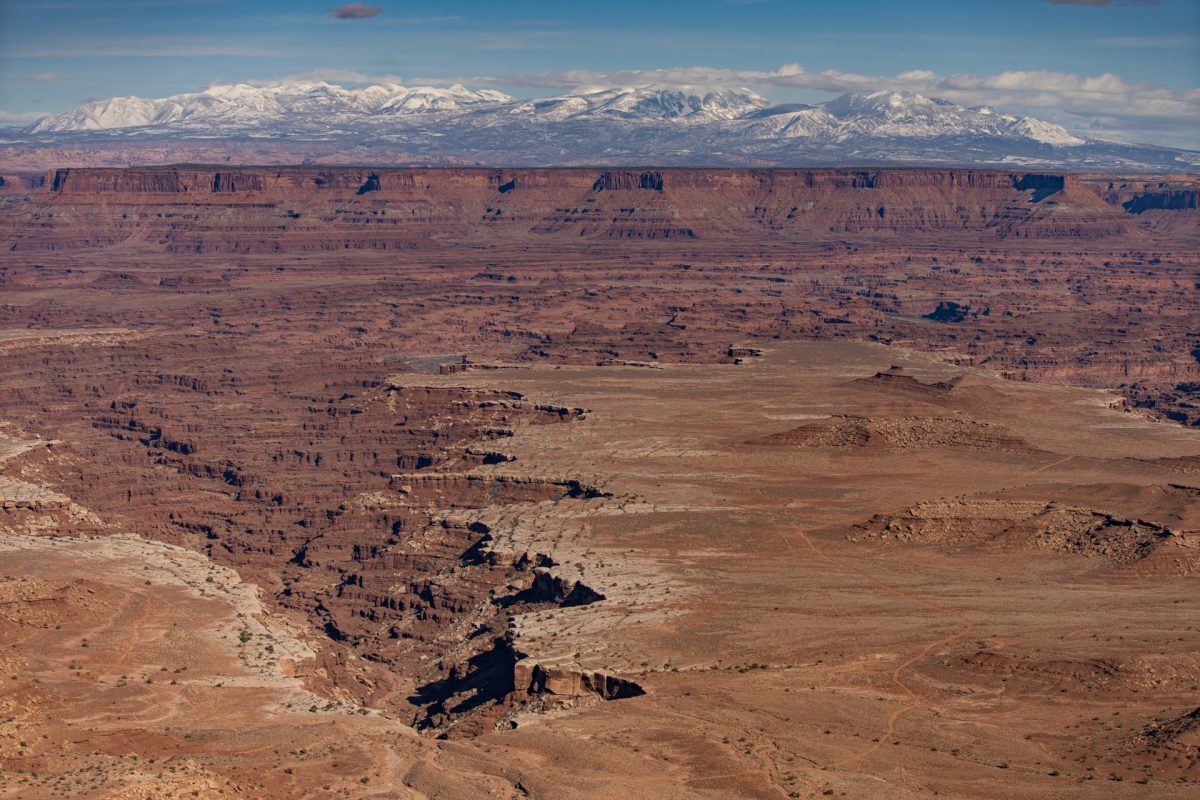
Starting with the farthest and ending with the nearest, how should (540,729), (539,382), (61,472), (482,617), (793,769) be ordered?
(539,382) < (61,472) < (482,617) < (540,729) < (793,769)

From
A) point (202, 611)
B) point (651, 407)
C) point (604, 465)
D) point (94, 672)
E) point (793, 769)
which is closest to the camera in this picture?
point (793, 769)

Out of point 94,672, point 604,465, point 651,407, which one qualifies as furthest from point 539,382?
point 94,672

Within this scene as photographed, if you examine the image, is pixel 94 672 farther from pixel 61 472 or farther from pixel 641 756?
pixel 61 472

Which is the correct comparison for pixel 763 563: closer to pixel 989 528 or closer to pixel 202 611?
pixel 989 528

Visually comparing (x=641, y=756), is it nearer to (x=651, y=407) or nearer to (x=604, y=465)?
(x=604, y=465)

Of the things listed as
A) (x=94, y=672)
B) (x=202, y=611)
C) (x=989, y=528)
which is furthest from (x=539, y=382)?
(x=94, y=672)

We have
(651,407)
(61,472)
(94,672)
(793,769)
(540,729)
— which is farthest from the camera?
(651,407)

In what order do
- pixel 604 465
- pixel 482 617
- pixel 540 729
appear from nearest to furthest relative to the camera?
pixel 540 729
pixel 482 617
pixel 604 465

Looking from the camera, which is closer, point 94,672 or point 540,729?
point 540,729

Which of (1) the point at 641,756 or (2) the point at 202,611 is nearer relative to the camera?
(1) the point at 641,756
